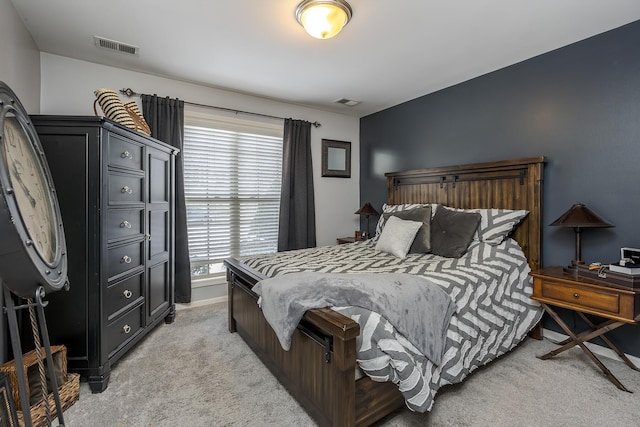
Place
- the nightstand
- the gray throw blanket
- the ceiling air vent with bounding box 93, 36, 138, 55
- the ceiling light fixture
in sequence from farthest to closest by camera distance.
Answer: the ceiling air vent with bounding box 93, 36, 138, 55
the ceiling light fixture
the nightstand
the gray throw blanket

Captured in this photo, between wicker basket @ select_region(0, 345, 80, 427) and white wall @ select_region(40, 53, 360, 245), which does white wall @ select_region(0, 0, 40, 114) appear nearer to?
white wall @ select_region(40, 53, 360, 245)

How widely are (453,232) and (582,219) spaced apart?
90cm

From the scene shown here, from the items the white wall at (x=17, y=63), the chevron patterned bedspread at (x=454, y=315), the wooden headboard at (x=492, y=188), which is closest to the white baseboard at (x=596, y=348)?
the chevron patterned bedspread at (x=454, y=315)

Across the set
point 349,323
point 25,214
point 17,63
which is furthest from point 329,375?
point 17,63

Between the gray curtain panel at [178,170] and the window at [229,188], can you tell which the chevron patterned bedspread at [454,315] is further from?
the window at [229,188]

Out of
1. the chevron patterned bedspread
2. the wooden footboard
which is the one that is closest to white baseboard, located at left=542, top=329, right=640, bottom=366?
the chevron patterned bedspread

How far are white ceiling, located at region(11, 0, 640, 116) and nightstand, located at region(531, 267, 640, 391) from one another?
1864mm

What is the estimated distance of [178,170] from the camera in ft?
10.6

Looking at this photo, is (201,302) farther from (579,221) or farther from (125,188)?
(579,221)

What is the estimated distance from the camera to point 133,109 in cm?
260

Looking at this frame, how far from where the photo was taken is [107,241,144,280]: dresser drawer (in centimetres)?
205

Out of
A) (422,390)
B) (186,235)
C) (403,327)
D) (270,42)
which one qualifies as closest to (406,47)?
(270,42)

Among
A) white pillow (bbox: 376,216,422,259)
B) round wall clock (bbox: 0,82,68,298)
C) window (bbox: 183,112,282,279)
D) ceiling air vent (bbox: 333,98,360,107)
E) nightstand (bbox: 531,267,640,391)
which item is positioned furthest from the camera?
ceiling air vent (bbox: 333,98,360,107)

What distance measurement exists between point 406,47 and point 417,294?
2108 mm
